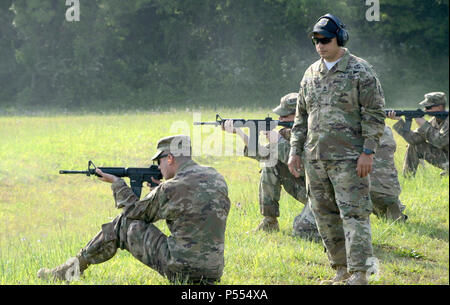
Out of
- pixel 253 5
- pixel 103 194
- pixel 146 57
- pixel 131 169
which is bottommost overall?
pixel 103 194

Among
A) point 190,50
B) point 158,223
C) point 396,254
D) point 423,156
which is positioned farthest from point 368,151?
point 190,50

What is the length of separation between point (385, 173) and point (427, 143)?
12.5 feet

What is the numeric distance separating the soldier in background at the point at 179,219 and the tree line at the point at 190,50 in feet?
93.8

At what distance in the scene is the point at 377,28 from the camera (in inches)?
1464

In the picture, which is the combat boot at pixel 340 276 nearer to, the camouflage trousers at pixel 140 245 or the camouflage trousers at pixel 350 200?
the camouflage trousers at pixel 350 200

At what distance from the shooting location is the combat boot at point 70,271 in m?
6.03

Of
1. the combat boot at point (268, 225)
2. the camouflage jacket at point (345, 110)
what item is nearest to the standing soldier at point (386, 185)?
the combat boot at point (268, 225)

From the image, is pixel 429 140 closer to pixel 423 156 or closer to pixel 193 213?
pixel 423 156

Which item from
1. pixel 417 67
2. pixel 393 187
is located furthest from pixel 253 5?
pixel 393 187

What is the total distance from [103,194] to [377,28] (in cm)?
2795

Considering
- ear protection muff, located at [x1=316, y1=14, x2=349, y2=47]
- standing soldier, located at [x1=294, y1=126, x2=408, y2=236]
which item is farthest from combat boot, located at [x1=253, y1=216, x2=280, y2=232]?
ear protection muff, located at [x1=316, y1=14, x2=349, y2=47]
